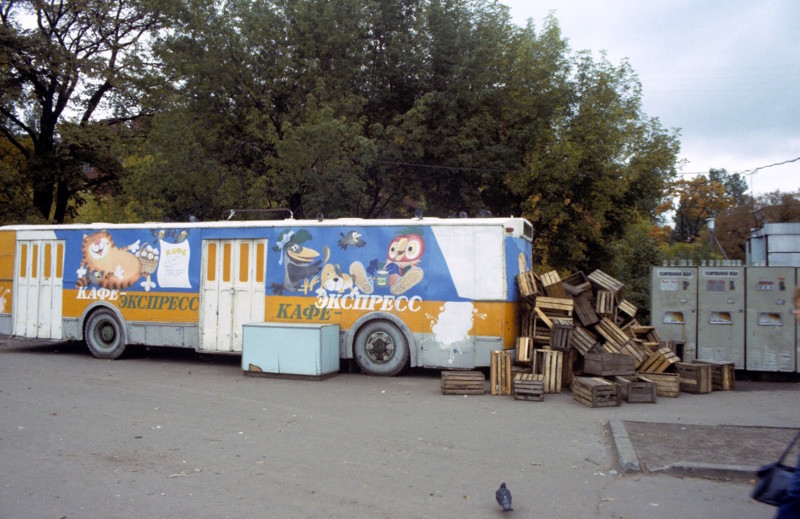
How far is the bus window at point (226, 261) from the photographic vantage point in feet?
45.4

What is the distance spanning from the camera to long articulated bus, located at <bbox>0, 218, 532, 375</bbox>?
39.5 feet

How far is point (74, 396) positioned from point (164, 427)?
9.72 feet

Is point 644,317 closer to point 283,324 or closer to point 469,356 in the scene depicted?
point 469,356

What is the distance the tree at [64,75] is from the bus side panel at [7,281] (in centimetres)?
966

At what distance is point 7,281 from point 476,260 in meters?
11.9

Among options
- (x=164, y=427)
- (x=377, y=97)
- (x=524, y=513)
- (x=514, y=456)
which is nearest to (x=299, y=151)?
(x=377, y=97)

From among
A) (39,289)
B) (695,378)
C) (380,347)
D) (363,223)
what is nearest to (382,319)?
(380,347)

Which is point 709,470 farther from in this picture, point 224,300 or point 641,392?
point 224,300

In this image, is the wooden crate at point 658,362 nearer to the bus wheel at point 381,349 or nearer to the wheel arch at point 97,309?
the bus wheel at point 381,349

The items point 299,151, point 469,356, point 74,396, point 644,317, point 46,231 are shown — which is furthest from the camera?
point 644,317

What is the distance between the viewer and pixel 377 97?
2311 centimetres

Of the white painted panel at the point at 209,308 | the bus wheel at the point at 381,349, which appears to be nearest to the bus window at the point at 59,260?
the white painted panel at the point at 209,308

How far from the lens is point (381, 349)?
12570mm

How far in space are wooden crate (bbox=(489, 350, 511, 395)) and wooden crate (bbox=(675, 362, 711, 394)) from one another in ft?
10.5
